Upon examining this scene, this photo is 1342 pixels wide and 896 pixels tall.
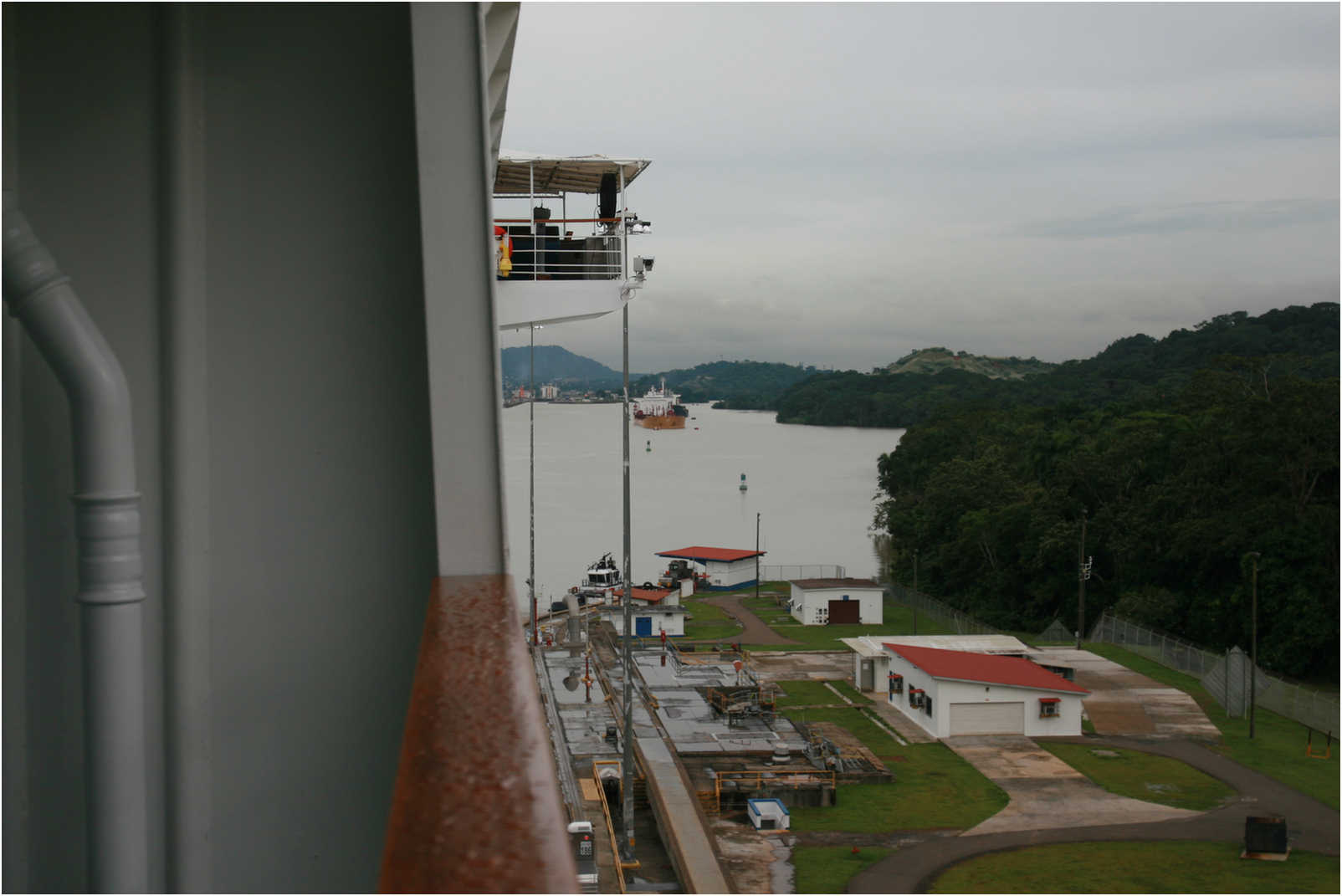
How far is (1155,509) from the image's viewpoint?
1300 inches

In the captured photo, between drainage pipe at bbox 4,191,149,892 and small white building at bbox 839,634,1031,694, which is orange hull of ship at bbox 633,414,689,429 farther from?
drainage pipe at bbox 4,191,149,892

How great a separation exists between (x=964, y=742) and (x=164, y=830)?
1769 centimetres

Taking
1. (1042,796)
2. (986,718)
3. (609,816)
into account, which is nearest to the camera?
(609,816)

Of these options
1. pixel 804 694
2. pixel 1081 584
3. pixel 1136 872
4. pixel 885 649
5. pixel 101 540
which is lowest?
pixel 804 694

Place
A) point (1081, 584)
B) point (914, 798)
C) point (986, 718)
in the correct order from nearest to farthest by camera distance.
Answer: point (914, 798)
point (986, 718)
point (1081, 584)

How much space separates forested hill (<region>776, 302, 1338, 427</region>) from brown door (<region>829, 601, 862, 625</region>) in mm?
24140

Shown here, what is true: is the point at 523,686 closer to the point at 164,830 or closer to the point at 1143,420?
the point at 164,830

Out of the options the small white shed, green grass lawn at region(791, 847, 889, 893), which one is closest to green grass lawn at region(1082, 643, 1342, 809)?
green grass lawn at region(791, 847, 889, 893)

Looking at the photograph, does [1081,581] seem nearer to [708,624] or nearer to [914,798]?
[708,624]

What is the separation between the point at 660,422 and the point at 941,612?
420 feet

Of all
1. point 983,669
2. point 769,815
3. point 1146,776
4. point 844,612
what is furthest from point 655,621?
point 769,815

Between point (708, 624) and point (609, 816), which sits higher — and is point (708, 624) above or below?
below

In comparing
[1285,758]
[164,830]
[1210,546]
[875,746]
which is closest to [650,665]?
[875,746]

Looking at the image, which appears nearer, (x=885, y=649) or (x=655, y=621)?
(x=885, y=649)
